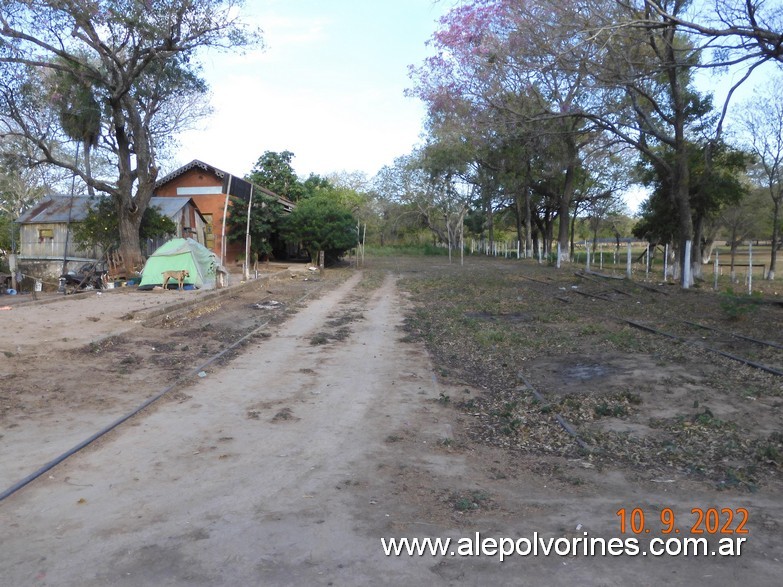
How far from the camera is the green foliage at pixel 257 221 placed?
34156 millimetres

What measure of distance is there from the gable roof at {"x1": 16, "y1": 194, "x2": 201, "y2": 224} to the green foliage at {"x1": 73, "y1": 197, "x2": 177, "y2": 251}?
1.10 metres

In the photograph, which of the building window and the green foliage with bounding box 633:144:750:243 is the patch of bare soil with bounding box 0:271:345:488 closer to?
the building window

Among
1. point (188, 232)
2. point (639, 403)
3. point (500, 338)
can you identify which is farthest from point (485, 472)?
point (188, 232)

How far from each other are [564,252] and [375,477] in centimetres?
3648

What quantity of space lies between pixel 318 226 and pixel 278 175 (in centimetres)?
1231

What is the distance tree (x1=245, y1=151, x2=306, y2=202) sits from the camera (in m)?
47.1

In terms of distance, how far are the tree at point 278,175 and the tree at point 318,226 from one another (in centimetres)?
942

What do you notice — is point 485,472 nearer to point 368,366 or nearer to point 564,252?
point 368,366

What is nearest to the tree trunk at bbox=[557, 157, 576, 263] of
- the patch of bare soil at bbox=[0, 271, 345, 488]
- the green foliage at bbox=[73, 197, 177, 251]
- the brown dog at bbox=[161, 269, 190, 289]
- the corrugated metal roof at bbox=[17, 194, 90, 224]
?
→ the green foliage at bbox=[73, 197, 177, 251]

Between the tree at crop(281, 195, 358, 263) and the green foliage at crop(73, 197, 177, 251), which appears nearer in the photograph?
the green foliage at crop(73, 197, 177, 251)

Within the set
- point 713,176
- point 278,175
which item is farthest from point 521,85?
point 278,175

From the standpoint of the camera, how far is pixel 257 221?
35.5 meters

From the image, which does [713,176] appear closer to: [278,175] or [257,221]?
[257,221]

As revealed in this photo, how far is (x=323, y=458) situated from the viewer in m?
5.62
